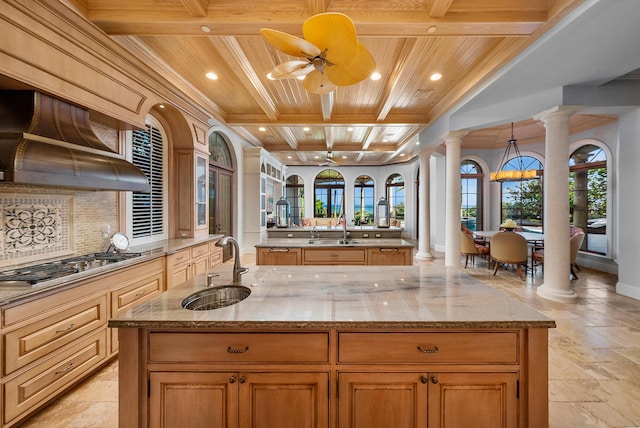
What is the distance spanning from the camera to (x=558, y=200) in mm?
3619

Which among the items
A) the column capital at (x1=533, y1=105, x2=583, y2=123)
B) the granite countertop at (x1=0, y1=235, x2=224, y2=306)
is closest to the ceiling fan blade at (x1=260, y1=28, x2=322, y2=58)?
the granite countertop at (x1=0, y1=235, x2=224, y2=306)

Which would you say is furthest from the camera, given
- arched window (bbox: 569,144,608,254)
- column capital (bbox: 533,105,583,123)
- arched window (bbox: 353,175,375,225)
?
arched window (bbox: 353,175,375,225)

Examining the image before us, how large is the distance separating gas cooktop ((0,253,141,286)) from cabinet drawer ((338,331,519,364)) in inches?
80.0

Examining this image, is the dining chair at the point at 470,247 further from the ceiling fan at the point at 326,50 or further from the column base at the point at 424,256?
the ceiling fan at the point at 326,50

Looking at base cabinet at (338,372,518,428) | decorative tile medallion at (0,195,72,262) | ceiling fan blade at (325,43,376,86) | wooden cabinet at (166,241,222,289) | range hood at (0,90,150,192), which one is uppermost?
ceiling fan blade at (325,43,376,86)

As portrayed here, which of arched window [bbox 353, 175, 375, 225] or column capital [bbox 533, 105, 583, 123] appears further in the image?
arched window [bbox 353, 175, 375, 225]

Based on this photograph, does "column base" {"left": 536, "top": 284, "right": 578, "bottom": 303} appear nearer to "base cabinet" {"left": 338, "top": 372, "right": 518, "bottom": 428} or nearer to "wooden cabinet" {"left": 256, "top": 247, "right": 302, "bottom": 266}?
"base cabinet" {"left": 338, "top": 372, "right": 518, "bottom": 428}

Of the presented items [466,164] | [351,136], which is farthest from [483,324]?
[466,164]

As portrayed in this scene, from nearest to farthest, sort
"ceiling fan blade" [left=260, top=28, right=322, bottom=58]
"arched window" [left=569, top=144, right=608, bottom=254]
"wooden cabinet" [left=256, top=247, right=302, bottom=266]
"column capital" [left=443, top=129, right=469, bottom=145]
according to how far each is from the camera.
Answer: "ceiling fan blade" [left=260, top=28, right=322, bottom=58]
"wooden cabinet" [left=256, top=247, right=302, bottom=266]
"column capital" [left=443, top=129, right=469, bottom=145]
"arched window" [left=569, top=144, right=608, bottom=254]

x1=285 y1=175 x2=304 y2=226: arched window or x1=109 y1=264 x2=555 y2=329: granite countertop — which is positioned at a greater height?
x1=285 y1=175 x2=304 y2=226: arched window

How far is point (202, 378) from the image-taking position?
122cm

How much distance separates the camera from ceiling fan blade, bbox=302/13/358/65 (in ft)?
4.77

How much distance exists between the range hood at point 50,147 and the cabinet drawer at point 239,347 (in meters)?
1.47

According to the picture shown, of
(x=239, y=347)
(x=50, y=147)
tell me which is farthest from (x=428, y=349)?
Result: (x=50, y=147)
